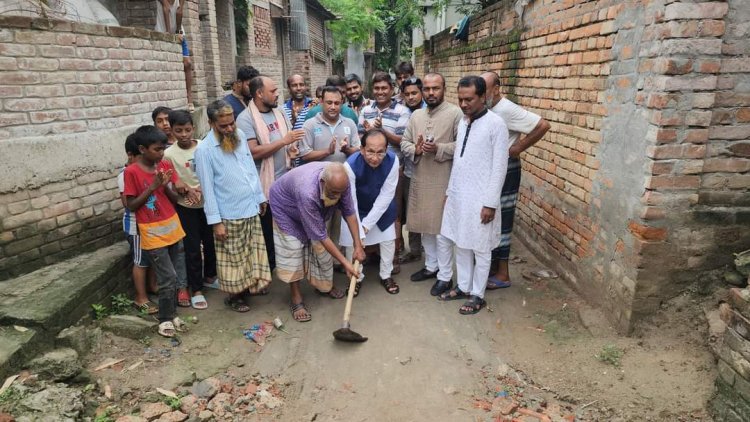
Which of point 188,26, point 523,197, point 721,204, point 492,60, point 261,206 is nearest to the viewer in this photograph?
point 721,204

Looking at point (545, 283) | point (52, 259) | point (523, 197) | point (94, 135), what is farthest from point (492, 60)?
point (52, 259)

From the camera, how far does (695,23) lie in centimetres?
267

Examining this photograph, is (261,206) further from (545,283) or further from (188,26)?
(188,26)

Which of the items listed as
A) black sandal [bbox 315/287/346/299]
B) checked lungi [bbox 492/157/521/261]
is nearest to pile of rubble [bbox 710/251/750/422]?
checked lungi [bbox 492/157/521/261]

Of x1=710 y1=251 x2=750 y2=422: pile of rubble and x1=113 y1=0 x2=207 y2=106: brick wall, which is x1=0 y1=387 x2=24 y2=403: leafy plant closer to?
x1=710 y1=251 x2=750 y2=422: pile of rubble

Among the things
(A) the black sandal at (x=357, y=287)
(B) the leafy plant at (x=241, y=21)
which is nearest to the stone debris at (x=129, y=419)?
(A) the black sandal at (x=357, y=287)

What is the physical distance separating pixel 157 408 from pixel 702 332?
3502mm

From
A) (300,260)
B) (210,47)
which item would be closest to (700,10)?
(300,260)

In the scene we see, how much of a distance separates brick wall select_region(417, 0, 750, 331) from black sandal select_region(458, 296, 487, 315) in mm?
862

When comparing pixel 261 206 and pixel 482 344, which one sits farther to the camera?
pixel 261 206

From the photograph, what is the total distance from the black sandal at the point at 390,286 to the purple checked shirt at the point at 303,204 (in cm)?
91

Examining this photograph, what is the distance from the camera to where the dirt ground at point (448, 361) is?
9.14 feet

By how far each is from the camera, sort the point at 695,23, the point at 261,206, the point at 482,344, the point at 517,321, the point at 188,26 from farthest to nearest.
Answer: the point at 188,26 → the point at 261,206 → the point at 517,321 → the point at 482,344 → the point at 695,23

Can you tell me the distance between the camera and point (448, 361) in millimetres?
3238
